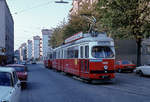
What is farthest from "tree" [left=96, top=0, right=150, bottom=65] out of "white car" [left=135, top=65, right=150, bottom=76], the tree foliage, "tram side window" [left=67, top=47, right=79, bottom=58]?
"tram side window" [left=67, top=47, right=79, bottom=58]

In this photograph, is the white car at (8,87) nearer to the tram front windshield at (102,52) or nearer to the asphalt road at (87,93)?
the asphalt road at (87,93)

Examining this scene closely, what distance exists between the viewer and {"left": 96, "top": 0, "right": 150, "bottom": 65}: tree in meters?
21.6

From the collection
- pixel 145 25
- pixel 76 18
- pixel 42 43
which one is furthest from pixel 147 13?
pixel 42 43

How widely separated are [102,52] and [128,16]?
836 centimetres

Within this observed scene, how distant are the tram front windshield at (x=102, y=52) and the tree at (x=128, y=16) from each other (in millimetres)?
7209

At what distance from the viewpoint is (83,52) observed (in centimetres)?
1579

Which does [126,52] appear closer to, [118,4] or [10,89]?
[118,4]

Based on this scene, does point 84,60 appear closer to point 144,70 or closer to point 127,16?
point 144,70

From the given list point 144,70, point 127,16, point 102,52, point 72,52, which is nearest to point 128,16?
point 127,16

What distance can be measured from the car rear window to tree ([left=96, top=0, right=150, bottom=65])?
53.4ft

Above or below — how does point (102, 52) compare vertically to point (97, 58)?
above

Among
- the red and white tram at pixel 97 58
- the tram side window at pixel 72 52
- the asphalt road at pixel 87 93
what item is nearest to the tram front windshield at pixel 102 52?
the red and white tram at pixel 97 58

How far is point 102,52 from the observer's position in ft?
49.4

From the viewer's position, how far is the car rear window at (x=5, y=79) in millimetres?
6596
